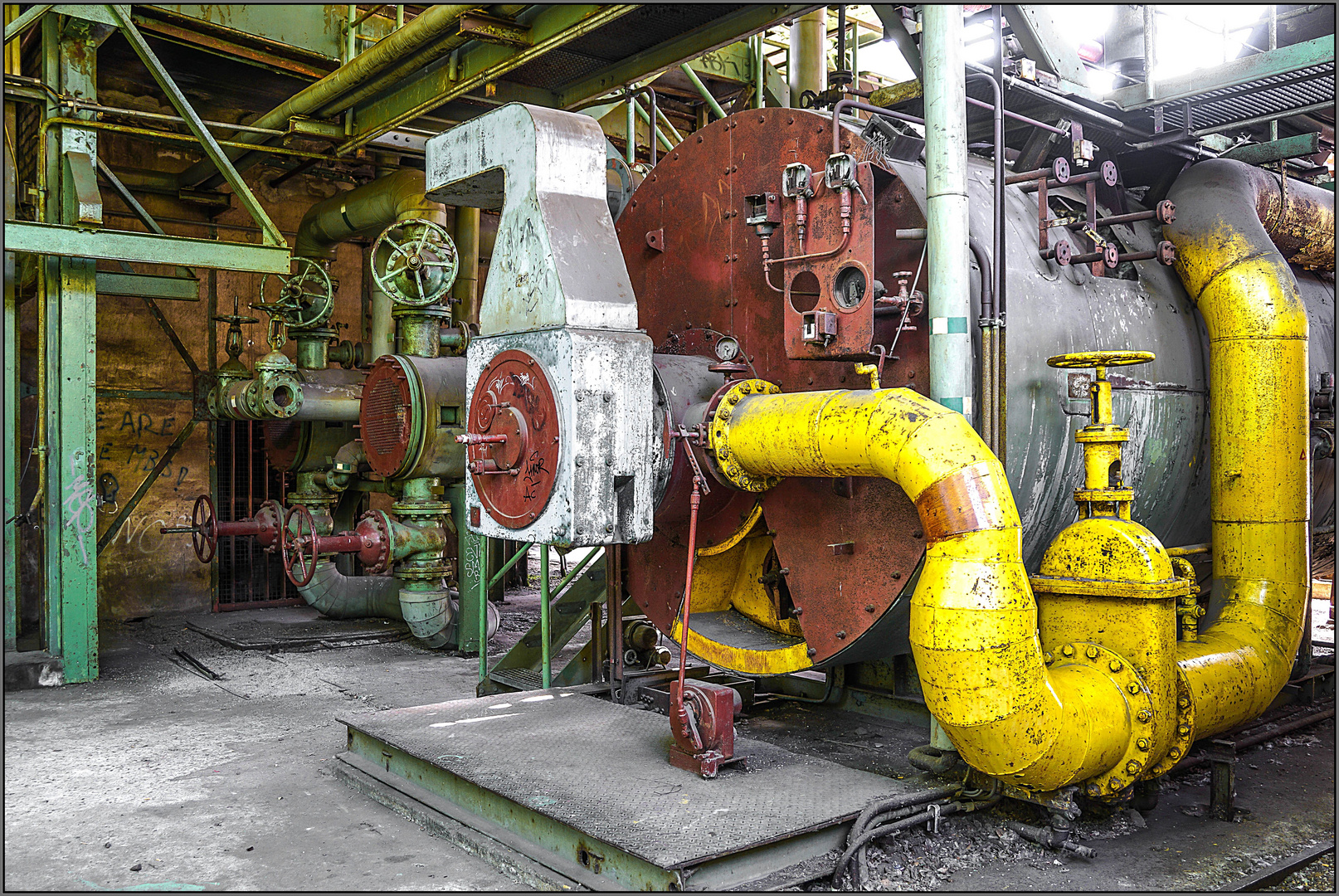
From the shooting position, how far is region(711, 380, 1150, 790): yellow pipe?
3.09 meters

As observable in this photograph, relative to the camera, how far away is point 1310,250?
5141mm

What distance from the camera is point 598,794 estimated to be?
3396 mm

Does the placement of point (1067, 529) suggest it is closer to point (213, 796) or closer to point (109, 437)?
point (213, 796)

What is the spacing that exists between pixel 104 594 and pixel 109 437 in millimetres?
Answer: 1280


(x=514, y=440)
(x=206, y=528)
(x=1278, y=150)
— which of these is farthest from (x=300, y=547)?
(x=1278, y=150)

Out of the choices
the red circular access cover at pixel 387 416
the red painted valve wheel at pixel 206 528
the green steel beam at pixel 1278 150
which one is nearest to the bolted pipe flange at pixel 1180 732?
the green steel beam at pixel 1278 150

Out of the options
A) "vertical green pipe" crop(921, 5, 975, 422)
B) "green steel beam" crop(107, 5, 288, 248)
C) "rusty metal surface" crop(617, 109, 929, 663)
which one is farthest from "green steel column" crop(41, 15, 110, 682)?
"vertical green pipe" crop(921, 5, 975, 422)

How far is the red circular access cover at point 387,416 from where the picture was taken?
6.85 metres

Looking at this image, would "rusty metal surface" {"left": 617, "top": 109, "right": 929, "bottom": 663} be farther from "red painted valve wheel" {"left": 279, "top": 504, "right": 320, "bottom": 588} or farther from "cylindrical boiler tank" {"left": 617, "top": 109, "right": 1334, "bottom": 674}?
"red painted valve wheel" {"left": 279, "top": 504, "right": 320, "bottom": 588}

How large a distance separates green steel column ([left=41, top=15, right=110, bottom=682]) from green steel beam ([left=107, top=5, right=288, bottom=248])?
0.32 m

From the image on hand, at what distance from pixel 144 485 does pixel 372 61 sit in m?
4.57

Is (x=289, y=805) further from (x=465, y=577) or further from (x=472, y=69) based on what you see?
(x=472, y=69)

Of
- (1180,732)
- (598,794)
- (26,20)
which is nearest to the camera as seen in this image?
(598,794)

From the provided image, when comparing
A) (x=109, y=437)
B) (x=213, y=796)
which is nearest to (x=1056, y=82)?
(x=213, y=796)
